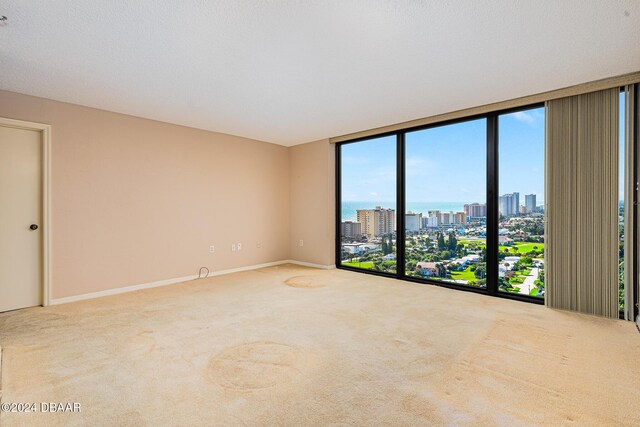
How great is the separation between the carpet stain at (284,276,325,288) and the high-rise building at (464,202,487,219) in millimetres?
2328

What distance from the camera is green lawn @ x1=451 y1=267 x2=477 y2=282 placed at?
4.52 m

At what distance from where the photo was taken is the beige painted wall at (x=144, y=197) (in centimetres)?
399

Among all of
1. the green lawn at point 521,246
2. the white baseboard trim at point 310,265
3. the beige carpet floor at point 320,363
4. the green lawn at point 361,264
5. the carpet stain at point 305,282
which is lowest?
the beige carpet floor at point 320,363

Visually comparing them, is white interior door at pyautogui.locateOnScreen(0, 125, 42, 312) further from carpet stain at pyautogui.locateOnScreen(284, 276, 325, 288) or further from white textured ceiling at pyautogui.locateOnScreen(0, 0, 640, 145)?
carpet stain at pyautogui.locateOnScreen(284, 276, 325, 288)

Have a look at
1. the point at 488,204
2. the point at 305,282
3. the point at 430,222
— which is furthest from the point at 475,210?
the point at 305,282

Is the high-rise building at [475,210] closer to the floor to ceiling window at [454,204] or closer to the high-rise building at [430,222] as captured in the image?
the floor to ceiling window at [454,204]

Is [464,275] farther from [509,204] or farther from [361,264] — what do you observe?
[361,264]

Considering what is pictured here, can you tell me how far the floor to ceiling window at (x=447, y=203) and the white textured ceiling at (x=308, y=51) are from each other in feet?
2.33

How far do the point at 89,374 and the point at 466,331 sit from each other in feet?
10.1

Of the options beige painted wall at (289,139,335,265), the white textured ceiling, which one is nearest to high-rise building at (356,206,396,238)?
beige painted wall at (289,139,335,265)

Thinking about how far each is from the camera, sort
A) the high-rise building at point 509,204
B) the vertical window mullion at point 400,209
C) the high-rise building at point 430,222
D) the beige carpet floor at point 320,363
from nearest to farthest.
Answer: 1. the beige carpet floor at point 320,363
2. the high-rise building at point 509,204
3. the high-rise building at point 430,222
4. the vertical window mullion at point 400,209

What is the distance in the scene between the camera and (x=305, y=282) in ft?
16.5

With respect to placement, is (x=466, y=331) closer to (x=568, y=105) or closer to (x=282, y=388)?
(x=282, y=388)

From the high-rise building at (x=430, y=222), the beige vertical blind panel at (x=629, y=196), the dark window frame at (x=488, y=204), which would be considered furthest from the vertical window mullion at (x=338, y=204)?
the beige vertical blind panel at (x=629, y=196)
